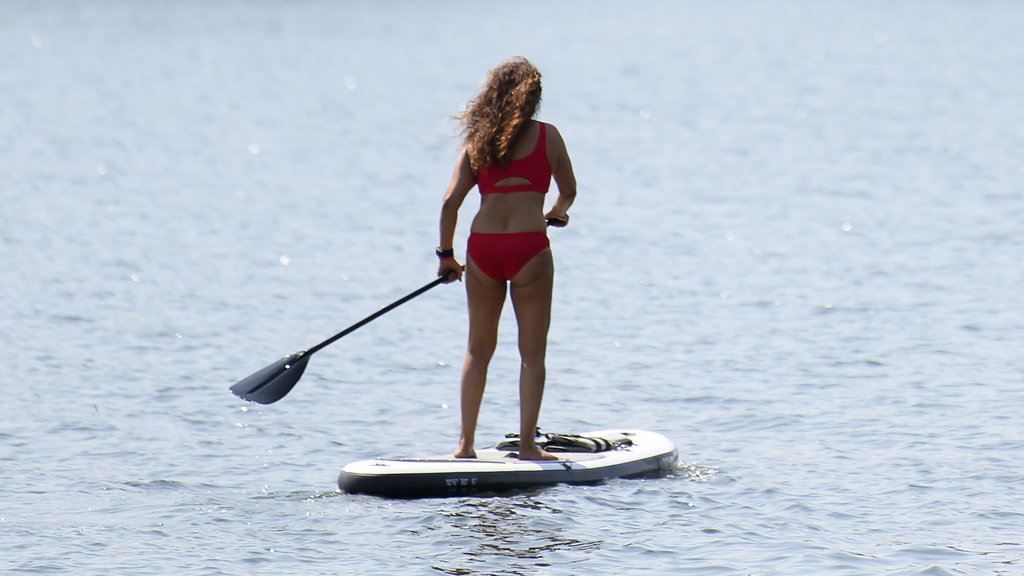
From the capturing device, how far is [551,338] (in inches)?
436

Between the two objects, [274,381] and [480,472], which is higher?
[274,381]

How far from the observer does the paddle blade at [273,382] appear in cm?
710

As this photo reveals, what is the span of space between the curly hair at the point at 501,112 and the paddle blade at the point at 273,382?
145 centimetres

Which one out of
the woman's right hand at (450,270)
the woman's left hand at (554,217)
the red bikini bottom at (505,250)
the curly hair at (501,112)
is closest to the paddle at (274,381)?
the woman's left hand at (554,217)

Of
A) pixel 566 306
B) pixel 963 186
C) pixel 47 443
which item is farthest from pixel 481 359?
pixel 963 186

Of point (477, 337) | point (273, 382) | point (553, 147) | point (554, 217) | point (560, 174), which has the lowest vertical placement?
point (273, 382)

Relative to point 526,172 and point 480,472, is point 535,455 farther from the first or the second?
point 526,172

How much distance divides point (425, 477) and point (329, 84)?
31.7m

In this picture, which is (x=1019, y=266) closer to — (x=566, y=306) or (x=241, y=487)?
(x=566, y=306)

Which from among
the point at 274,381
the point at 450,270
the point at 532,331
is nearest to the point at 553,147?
the point at 450,270

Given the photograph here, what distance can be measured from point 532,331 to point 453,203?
723 millimetres

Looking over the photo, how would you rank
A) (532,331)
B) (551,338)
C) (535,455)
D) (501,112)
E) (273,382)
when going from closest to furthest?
(501,112) → (532,331) → (535,455) → (273,382) → (551,338)

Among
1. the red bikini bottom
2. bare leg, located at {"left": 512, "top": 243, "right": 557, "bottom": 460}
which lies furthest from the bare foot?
the red bikini bottom

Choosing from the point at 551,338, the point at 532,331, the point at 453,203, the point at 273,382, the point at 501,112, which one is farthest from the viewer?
the point at 551,338
